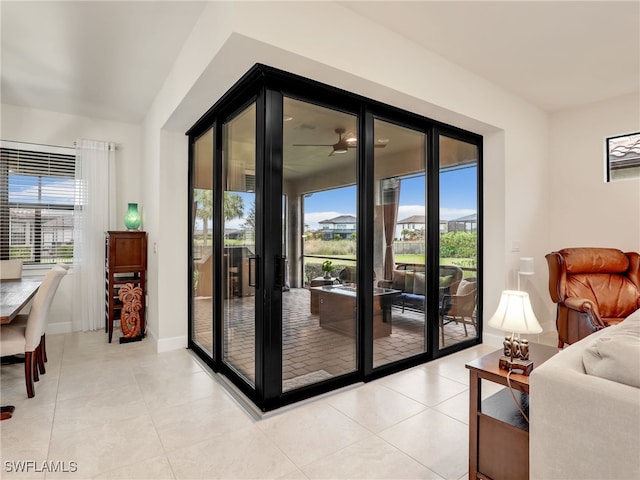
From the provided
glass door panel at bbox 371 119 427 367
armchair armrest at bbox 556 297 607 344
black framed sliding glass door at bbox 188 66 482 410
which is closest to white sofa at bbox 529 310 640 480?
black framed sliding glass door at bbox 188 66 482 410

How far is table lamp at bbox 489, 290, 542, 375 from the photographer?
5.30 ft

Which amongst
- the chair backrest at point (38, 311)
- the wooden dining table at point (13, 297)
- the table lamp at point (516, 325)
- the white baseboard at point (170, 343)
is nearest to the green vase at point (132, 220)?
the wooden dining table at point (13, 297)

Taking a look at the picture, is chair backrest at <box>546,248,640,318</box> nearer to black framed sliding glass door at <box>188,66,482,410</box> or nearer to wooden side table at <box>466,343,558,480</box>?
black framed sliding glass door at <box>188,66,482,410</box>

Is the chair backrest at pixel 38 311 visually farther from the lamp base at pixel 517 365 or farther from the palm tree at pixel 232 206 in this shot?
the lamp base at pixel 517 365

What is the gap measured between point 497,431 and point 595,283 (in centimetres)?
307

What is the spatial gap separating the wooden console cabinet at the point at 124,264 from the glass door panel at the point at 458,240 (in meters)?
3.54

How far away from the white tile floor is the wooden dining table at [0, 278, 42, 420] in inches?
3.7

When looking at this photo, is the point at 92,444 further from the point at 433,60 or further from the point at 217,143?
the point at 433,60

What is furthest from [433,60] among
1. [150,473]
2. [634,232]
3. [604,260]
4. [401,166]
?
[150,473]

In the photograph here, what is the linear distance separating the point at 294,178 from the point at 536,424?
6.71ft

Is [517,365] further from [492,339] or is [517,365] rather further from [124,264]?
[124,264]

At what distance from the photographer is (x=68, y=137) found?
Result: 4.53 m

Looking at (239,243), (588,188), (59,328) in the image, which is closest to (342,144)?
(239,243)

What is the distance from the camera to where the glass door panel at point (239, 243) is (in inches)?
106
